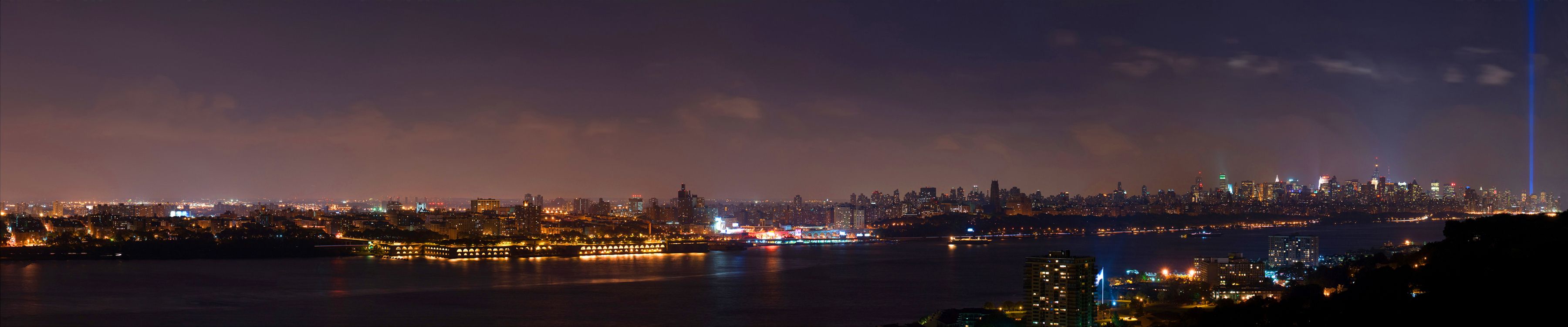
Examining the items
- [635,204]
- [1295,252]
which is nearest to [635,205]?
[635,204]

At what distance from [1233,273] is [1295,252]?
282 inches

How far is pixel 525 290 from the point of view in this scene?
64.1ft

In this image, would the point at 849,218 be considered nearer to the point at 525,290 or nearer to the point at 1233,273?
the point at 525,290

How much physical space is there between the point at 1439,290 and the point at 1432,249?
10.2ft

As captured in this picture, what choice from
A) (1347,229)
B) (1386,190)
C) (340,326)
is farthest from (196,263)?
(1386,190)

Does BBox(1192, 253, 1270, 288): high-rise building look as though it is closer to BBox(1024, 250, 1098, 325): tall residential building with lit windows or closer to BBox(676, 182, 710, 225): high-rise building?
BBox(1024, 250, 1098, 325): tall residential building with lit windows

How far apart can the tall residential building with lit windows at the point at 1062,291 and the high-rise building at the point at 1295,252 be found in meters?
12.1

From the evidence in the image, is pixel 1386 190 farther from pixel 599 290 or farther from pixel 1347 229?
pixel 599 290

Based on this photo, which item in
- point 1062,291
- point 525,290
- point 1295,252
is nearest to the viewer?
point 1062,291

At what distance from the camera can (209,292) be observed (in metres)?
18.2

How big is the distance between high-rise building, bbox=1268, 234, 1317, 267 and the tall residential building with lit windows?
1211 cm

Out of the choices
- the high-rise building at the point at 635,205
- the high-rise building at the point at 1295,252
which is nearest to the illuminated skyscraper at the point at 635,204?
the high-rise building at the point at 635,205

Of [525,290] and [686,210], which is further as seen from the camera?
[686,210]

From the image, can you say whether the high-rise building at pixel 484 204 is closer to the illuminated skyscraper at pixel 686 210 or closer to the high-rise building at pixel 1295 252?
the illuminated skyscraper at pixel 686 210
